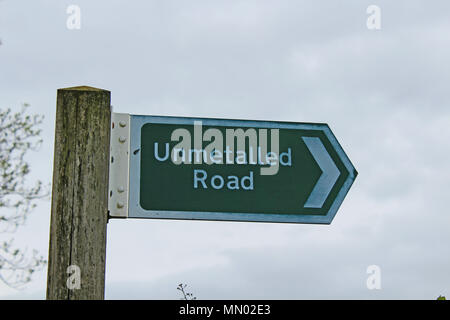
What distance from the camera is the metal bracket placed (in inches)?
93.1

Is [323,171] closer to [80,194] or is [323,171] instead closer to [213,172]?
[213,172]

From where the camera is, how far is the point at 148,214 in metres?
2.40

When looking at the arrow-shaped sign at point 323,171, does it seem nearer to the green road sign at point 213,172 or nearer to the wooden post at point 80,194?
the green road sign at point 213,172

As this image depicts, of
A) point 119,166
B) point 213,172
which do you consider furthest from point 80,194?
point 213,172

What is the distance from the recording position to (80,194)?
229 centimetres

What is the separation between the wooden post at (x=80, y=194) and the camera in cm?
221

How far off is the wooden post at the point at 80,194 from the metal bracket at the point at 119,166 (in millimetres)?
58

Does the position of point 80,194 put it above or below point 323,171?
below

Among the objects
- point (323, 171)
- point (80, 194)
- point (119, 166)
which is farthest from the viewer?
point (323, 171)

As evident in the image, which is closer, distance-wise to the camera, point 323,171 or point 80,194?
point 80,194

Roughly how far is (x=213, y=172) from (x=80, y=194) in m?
0.44

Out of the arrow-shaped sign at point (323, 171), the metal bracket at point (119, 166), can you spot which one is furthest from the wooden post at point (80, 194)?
the arrow-shaped sign at point (323, 171)

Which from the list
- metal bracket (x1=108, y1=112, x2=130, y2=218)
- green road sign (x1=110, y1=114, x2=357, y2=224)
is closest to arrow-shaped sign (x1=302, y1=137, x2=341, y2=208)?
green road sign (x1=110, y1=114, x2=357, y2=224)
